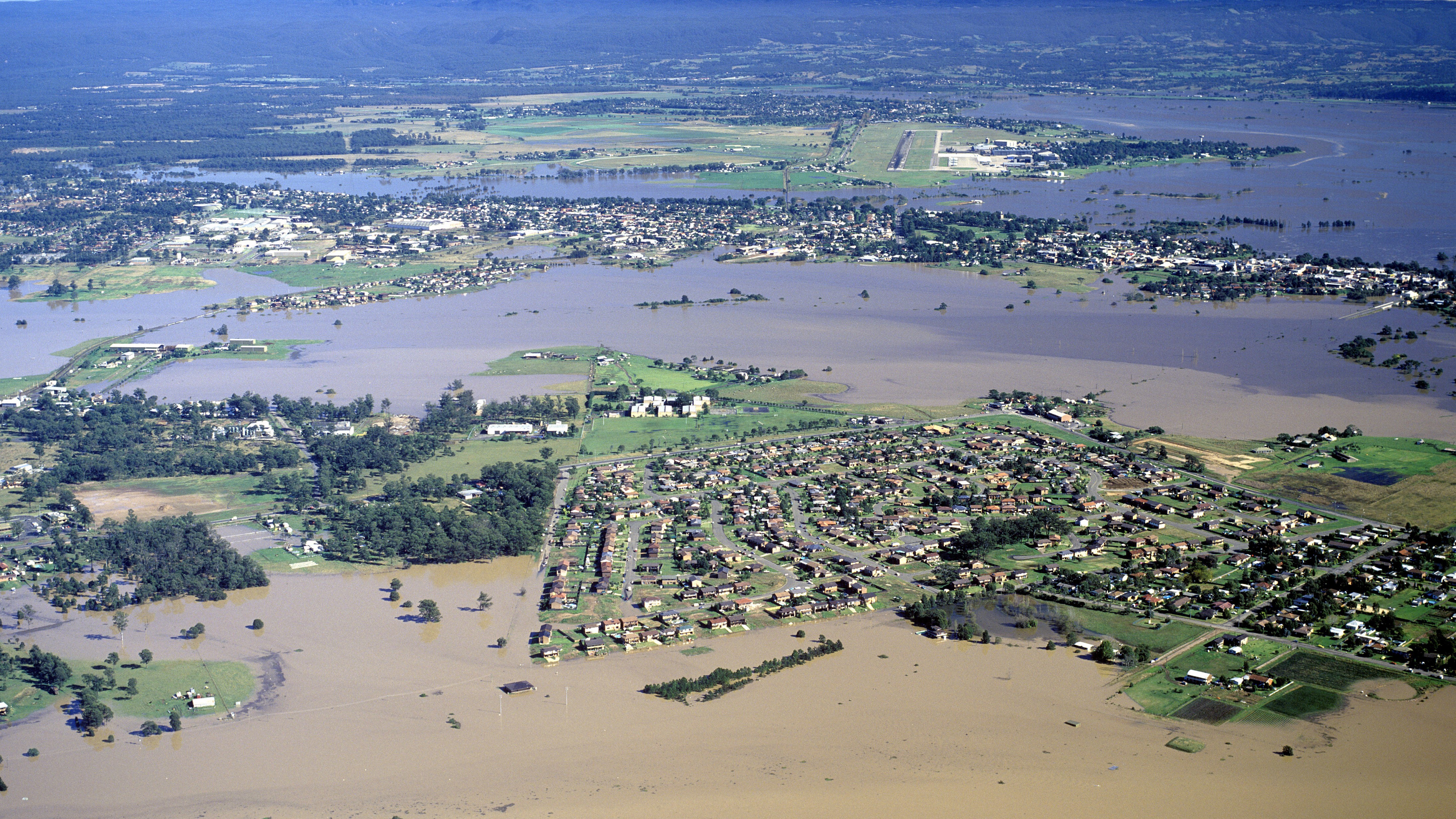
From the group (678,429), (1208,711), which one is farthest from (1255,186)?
(1208,711)

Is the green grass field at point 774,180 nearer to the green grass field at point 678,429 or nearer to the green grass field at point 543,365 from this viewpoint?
the green grass field at point 543,365

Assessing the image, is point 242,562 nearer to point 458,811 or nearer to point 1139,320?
point 458,811

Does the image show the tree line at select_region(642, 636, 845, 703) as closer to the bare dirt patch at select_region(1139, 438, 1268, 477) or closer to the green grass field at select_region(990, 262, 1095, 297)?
the bare dirt patch at select_region(1139, 438, 1268, 477)

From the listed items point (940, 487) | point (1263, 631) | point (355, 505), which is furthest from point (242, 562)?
point (1263, 631)

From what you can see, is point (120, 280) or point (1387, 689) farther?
point (120, 280)

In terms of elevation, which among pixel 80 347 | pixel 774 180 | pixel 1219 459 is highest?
→ pixel 774 180

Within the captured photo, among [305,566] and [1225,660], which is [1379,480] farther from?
[305,566]

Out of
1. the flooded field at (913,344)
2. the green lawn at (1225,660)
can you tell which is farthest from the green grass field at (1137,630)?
the flooded field at (913,344)
